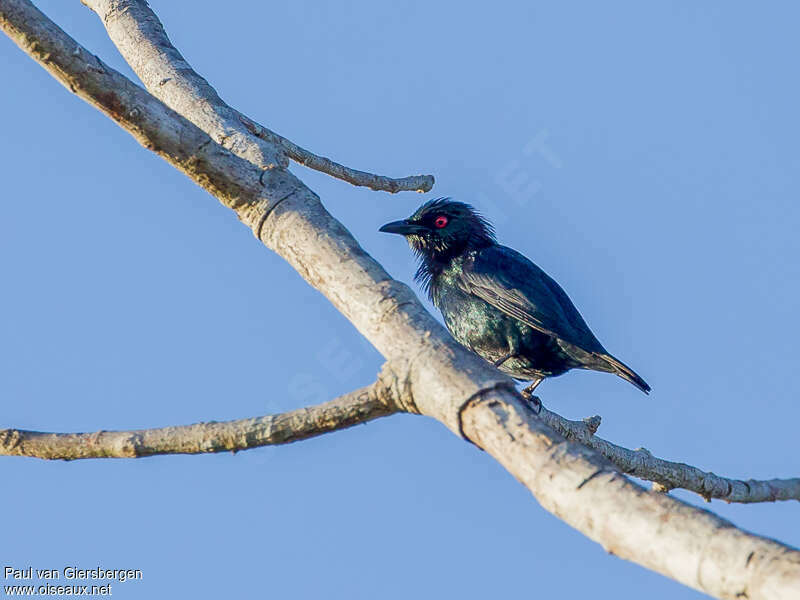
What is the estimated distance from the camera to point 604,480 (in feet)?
6.56

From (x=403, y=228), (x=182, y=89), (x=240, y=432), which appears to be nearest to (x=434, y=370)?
(x=240, y=432)

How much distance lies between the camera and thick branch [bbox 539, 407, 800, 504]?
5133mm

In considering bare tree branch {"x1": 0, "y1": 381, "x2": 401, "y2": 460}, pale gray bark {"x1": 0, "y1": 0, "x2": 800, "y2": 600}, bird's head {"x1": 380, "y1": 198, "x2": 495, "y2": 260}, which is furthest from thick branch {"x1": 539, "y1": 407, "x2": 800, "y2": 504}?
bird's head {"x1": 380, "y1": 198, "x2": 495, "y2": 260}

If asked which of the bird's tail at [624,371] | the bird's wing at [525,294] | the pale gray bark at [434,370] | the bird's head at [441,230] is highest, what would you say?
the bird's head at [441,230]

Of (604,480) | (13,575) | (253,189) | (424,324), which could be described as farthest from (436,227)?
(604,480)

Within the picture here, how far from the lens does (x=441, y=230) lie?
8.20 m

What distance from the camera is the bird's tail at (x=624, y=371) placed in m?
7.07

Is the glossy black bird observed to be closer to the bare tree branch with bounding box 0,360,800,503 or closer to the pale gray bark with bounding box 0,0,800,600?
the pale gray bark with bounding box 0,0,800,600

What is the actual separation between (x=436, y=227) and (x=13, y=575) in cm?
441

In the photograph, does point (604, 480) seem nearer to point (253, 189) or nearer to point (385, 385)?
point (385, 385)

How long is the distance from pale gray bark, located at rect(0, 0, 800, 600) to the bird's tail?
14.2ft

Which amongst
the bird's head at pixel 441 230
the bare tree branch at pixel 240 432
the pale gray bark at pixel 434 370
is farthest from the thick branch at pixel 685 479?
the bird's head at pixel 441 230

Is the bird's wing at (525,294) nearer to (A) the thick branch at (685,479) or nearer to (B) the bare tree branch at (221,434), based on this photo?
(A) the thick branch at (685,479)

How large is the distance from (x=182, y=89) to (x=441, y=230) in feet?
14.4
